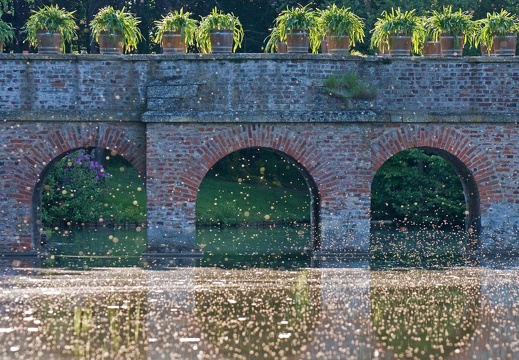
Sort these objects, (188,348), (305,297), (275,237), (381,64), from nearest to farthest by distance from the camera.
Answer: (188,348)
(305,297)
(381,64)
(275,237)

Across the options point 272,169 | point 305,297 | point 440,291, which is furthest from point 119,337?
point 272,169

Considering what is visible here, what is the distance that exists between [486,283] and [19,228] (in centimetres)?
834

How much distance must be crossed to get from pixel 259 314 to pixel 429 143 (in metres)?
8.61

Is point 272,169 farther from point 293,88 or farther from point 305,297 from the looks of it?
point 305,297

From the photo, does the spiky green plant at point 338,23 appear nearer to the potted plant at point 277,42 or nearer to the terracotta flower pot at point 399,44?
the terracotta flower pot at point 399,44

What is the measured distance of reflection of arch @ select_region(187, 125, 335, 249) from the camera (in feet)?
68.1

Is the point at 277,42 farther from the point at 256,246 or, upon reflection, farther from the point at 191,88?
the point at 256,246

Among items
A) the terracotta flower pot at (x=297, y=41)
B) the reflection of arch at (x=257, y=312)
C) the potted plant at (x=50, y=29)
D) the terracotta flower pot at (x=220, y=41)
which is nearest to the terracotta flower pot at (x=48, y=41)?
the potted plant at (x=50, y=29)

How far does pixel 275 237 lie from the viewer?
27.6 metres

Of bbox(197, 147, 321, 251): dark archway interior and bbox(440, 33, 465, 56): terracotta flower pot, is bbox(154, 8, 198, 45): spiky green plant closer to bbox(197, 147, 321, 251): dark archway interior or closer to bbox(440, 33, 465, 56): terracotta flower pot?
bbox(440, 33, 465, 56): terracotta flower pot

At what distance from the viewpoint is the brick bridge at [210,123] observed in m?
20.7

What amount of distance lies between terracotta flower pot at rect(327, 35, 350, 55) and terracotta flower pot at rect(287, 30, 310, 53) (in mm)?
468

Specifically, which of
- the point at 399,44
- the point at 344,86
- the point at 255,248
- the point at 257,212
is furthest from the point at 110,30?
the point at 257,212

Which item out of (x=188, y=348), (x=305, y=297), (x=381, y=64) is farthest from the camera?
(x=381, y=64)
